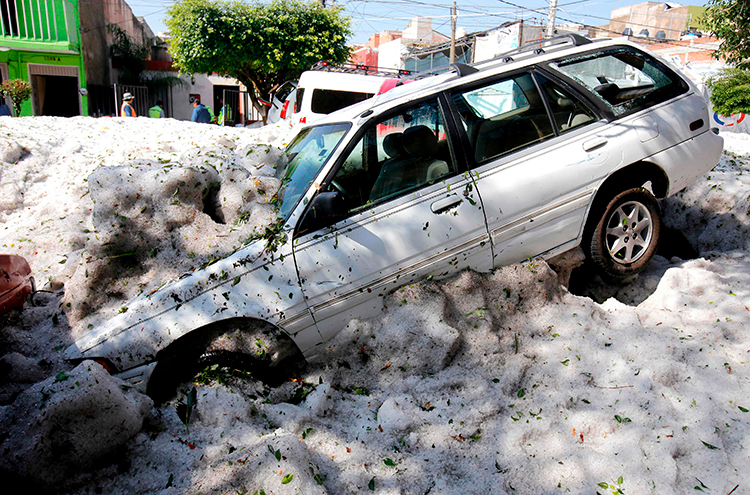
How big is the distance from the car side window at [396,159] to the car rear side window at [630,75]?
122 centimetres

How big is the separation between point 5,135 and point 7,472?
6.48 metres

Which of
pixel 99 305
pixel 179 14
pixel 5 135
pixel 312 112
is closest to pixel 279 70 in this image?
pixel 179 14

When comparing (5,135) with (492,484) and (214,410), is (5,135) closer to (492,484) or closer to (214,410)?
(214,410)

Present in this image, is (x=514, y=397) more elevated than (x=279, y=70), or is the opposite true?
(x=279, y=70)

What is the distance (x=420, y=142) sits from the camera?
150 inches

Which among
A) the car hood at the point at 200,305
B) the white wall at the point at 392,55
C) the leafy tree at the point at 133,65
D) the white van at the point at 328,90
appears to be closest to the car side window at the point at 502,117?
the car hood at the point at 200,305

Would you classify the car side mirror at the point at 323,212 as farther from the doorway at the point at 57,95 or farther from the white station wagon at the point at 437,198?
the doorway at the point at 57,95

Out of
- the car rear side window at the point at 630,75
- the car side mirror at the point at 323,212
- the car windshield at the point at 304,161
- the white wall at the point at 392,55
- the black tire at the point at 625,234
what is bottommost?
the black tire at the point at 625,234

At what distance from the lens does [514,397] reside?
3184 mm

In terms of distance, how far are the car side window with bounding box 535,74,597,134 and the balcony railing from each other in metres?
22.4

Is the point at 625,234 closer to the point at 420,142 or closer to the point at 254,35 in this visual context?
the point at 420,142

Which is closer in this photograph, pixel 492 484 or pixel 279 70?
pixel 492 484

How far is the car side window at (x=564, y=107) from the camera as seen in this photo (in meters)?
3.99

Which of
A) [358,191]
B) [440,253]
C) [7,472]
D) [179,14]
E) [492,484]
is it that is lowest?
[492,484]
